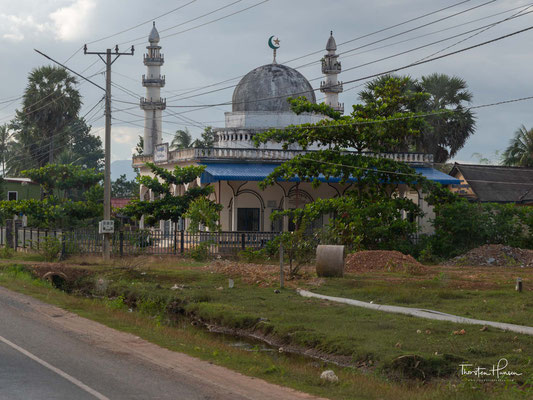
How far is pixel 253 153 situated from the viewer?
43219mm

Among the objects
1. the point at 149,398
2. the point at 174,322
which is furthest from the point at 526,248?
the point at 149,398

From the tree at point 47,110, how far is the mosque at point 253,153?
16835 millimetres

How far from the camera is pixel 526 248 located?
3647cm

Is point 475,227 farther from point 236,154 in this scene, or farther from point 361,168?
point 236,154

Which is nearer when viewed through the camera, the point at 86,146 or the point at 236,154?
the point at 236,154

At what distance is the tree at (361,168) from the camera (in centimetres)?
3456

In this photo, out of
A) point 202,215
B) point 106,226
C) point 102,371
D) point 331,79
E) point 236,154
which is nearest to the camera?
point 102,371

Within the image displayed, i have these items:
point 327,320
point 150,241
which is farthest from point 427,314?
point 150,241

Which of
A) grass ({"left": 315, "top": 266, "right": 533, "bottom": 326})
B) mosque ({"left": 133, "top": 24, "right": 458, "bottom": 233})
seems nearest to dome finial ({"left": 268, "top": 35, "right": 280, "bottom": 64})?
mosque ({"left": 133, "top": 24, "right": 458, "bottom": 233})

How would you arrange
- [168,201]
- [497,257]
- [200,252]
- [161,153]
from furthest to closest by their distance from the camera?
[161,153], [168,201], [200,252], [497,257]

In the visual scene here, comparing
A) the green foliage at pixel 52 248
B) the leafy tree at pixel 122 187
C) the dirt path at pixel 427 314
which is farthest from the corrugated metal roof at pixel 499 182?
the leafy tree at pixel 122 187

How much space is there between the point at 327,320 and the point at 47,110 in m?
58.6

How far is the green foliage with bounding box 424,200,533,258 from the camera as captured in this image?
35.6 metres

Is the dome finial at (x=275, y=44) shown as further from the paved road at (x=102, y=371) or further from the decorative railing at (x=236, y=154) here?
the paved road at (x=102, y=371)
